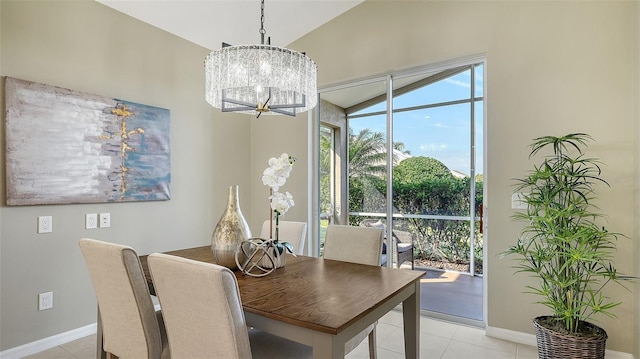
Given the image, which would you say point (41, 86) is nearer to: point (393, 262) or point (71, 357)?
point (71, 357)

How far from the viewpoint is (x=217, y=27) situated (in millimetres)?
3533

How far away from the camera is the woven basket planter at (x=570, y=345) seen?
2.08m

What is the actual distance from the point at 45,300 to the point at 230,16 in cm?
291

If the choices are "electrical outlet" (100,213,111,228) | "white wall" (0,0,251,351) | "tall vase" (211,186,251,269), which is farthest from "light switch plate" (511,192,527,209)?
"electrical outlet" (100,213,111,228)

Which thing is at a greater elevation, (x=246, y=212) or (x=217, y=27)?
(x=217, y=27)

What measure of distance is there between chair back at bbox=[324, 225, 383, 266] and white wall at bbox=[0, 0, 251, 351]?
1842 mm

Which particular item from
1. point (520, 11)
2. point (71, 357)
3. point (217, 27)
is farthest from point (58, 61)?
point (520, 11)

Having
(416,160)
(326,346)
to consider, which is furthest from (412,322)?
(416,160)

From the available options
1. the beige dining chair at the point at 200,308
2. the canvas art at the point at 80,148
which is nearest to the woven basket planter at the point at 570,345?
the beige dining chair at the point at 200,308

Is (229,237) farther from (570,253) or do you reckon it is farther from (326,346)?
(570,253)

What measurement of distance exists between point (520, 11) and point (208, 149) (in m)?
3.22

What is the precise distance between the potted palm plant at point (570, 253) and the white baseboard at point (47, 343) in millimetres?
3382

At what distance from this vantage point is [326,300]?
147 cm

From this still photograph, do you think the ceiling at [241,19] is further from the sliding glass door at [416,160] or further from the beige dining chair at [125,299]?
the beige dining chair at [125,299]
